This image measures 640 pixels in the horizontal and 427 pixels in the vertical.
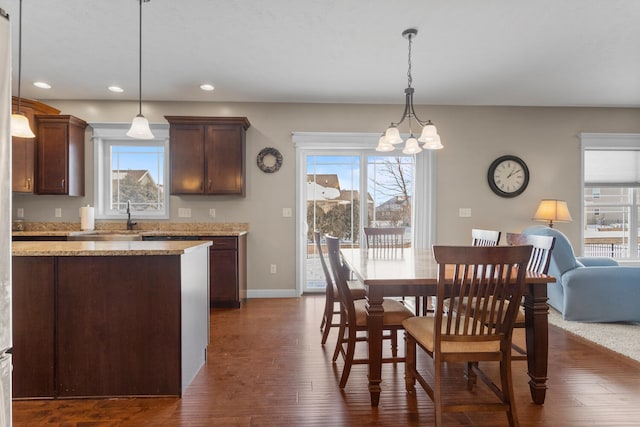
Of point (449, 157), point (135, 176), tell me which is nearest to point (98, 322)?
point (135, 176)

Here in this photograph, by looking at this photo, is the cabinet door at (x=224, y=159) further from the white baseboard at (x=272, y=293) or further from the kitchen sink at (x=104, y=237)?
the white baseboard at (x=272, y=293)

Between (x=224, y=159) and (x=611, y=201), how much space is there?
5212mm

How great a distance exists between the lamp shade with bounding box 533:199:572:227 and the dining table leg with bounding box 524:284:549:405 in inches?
106

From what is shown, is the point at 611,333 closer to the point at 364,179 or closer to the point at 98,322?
the point at 364,179

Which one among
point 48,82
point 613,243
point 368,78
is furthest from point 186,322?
point 613,243

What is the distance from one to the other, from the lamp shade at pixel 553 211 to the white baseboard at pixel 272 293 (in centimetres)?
322

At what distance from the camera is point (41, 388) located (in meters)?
1.76

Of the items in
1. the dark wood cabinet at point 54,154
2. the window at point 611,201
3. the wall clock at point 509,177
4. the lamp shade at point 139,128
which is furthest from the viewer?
the window at point 611,201

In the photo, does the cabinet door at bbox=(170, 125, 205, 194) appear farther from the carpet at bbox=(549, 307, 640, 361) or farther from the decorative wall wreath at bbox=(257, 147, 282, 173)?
the carpet at bbox=(549, 307, 640, 361)

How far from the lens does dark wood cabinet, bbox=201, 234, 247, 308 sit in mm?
3496

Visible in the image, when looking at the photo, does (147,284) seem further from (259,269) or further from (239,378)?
(259,269)

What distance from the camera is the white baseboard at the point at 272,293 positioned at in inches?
159

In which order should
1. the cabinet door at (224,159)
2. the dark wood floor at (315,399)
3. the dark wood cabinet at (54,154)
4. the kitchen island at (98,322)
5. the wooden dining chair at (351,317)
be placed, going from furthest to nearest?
the cabinet door at (224,159) → the dark wood cabinet at (54,154) → the wooden dining chair at (351,317) → the kitchen island at (98,322) → the dark wood floor at (315,399)

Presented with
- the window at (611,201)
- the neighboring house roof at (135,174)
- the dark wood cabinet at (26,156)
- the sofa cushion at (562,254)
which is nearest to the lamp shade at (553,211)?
the window at (611,201)
